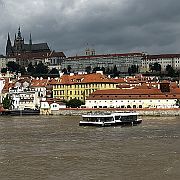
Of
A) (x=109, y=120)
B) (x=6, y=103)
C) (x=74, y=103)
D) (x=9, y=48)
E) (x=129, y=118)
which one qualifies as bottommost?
(x=109, y=120)

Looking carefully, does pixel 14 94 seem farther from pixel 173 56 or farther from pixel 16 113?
pixel 173 56

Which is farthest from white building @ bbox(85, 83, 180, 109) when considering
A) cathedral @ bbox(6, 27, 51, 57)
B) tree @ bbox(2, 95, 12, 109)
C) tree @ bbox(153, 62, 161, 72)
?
cathedral @ bbox(6, 27, 51, 57)

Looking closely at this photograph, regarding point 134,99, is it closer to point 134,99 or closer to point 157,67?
point 134,99

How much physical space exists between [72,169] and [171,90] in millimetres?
36179

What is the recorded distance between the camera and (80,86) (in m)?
59.1

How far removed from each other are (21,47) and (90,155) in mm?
122365

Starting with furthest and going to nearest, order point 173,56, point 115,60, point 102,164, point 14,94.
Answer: point 115,60, point 173,56, point 14,94, point 102,164

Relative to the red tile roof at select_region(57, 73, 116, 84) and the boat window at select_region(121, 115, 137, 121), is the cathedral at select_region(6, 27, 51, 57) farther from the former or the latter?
the boat window at select_region(121, 115, 137, 121)

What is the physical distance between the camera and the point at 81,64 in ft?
413

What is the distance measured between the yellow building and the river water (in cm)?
2980

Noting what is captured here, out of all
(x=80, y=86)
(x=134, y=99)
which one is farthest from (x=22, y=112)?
(x=134, y=99)

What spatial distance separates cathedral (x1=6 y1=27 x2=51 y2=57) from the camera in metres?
138

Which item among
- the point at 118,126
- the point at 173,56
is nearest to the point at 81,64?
the point at 173,56

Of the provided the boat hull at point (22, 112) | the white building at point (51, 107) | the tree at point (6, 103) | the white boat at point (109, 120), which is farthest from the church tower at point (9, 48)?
the white boat at point (109, 120)
